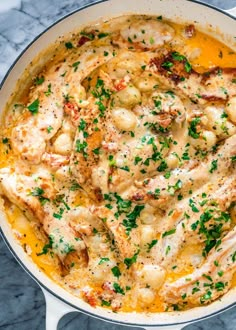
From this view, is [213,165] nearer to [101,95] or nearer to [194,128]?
[194,128]

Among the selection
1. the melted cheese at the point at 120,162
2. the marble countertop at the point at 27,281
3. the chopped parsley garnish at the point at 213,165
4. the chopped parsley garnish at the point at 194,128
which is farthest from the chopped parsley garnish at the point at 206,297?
the chopped parsley garnish at the point at 194,128

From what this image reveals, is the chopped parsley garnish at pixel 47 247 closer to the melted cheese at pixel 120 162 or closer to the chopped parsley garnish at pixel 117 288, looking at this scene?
the melted cheese at pixel 120 162

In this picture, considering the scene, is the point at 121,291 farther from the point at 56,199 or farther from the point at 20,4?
the point at 20,4

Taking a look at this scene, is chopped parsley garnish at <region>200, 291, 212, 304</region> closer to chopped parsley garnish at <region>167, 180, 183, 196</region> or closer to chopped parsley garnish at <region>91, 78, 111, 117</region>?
chopped parsley garnish at <region>167, 180, 183, 196</region>

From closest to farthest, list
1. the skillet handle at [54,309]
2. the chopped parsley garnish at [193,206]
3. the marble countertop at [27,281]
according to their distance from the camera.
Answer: the skillet handle at [54,309] < the chopped parsley garnish at [193,206] < the marble countertop at [27,281]

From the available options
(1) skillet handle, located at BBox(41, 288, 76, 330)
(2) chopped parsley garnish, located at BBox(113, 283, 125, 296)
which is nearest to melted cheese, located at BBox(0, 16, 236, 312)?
(2) chopped parsley garnish, located at BBox(113, 283, 125, 296)

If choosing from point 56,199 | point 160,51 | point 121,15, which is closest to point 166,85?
point 160,51

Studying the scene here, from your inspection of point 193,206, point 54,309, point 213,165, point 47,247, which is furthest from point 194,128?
point 54,309

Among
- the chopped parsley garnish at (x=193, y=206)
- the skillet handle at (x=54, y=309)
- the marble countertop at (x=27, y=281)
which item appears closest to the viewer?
the skillet handle at (x=54, y=309)

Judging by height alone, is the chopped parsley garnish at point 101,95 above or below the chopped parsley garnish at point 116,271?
above
